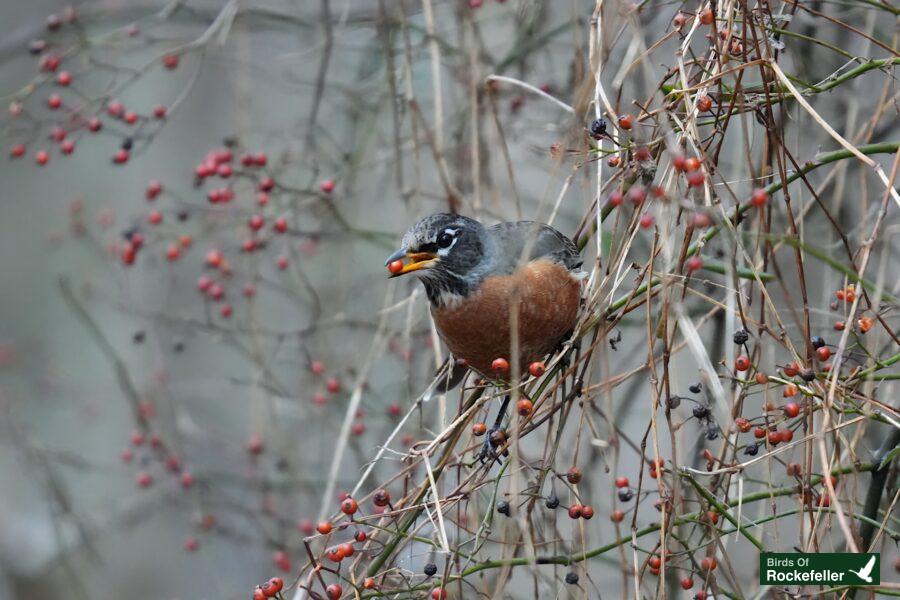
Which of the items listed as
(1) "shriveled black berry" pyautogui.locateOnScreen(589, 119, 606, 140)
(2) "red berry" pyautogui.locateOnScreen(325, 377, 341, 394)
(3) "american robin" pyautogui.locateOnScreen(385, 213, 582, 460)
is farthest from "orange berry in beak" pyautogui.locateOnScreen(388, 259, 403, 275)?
(2) "red berry" pyautogui.locateOnScreen(325, 377, 341, 394)

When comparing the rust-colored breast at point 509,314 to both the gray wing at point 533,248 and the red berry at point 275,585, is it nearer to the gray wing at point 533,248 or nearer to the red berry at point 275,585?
the gray wing at point 533,248

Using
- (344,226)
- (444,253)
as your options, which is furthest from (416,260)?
(344,226)

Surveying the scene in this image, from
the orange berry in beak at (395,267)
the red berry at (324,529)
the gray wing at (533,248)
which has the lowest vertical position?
the red berry at (324,529)

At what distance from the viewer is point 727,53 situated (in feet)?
7.09

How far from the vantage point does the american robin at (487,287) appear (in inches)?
120

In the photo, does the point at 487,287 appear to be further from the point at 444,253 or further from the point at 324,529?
the point at 324,529

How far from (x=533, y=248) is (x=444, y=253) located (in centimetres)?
29

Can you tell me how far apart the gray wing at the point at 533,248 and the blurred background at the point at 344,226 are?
0.31ft

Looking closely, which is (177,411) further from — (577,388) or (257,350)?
(577,388)

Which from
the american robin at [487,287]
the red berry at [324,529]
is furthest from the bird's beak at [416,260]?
the red berry at [324,529]

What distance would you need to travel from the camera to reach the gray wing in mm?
3244

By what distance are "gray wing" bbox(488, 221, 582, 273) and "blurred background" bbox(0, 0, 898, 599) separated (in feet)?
0.31

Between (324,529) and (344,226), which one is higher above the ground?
(344,226)

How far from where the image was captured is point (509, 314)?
313cm
